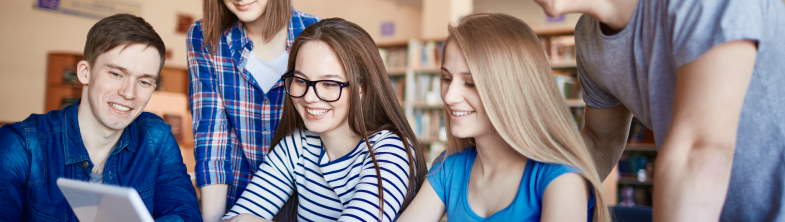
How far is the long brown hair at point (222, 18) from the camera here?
153 centimetres

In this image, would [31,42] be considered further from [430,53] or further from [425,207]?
[425,207]

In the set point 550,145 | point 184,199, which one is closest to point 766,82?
point 550,145

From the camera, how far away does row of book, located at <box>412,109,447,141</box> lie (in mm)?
5344

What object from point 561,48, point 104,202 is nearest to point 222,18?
point 104,202

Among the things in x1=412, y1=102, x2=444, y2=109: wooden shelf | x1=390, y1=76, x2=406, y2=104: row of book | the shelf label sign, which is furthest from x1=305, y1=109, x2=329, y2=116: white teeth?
the shelf label sign

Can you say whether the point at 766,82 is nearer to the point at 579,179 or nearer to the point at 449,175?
the point at 579,179

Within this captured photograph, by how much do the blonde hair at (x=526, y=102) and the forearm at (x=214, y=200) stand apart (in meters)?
0.87

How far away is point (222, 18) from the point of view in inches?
63.1

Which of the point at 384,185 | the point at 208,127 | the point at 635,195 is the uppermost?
the point at 208,127

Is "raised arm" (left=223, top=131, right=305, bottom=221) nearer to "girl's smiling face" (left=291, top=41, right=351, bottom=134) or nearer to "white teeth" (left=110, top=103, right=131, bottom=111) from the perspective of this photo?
"girl's smiling face" (left=291, top=41, right=351, bottom=134)

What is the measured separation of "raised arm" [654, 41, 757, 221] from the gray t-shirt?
0.09 ft

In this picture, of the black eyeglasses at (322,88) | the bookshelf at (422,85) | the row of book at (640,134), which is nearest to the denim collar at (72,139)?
the black eyeglasses at (322,88)

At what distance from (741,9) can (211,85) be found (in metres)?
1.35

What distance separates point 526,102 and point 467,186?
270mm
